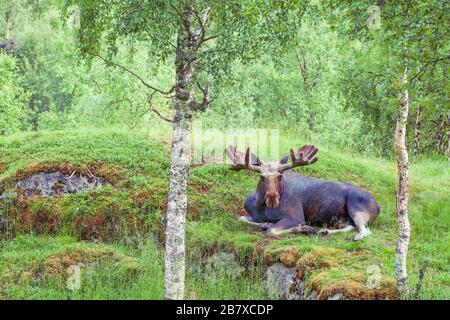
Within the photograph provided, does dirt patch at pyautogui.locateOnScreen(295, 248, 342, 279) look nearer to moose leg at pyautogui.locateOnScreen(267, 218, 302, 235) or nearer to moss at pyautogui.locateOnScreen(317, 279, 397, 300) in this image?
moss at pyautogui.locateOnScreen(317, 279, 397, 300)

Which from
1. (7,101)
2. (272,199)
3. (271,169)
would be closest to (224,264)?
(272,199)

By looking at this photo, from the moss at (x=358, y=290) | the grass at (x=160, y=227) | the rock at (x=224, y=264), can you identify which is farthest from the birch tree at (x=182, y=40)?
the moss at (x=358, y=290)

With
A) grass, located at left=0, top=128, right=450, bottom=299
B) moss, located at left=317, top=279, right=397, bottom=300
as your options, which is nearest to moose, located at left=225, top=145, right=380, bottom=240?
grass, located at left=0, top=128, right=450, bottom=299

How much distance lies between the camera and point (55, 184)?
15.0 metres

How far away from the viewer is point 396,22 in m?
10.0

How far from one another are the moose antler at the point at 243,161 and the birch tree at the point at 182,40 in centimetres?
252

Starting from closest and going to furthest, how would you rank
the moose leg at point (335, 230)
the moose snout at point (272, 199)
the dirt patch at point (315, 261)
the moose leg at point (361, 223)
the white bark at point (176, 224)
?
the white bark at point (176, 224) → the dirt patch at point (315, 261) → the moose leg at point (361, 223) → the moose leg at point (335, 230) → the moose snout at point (272, 199)

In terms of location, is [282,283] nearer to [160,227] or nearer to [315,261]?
[315,261]

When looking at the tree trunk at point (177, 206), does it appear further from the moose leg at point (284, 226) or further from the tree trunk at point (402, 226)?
the moose leg at point (284, 226)

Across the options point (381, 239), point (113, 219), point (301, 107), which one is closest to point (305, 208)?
point (381, 239)

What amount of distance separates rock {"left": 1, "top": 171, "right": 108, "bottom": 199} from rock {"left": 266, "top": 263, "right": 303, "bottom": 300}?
18.0 ft

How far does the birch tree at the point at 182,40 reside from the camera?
A: 32.8ft

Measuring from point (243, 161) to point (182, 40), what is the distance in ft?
13.3
